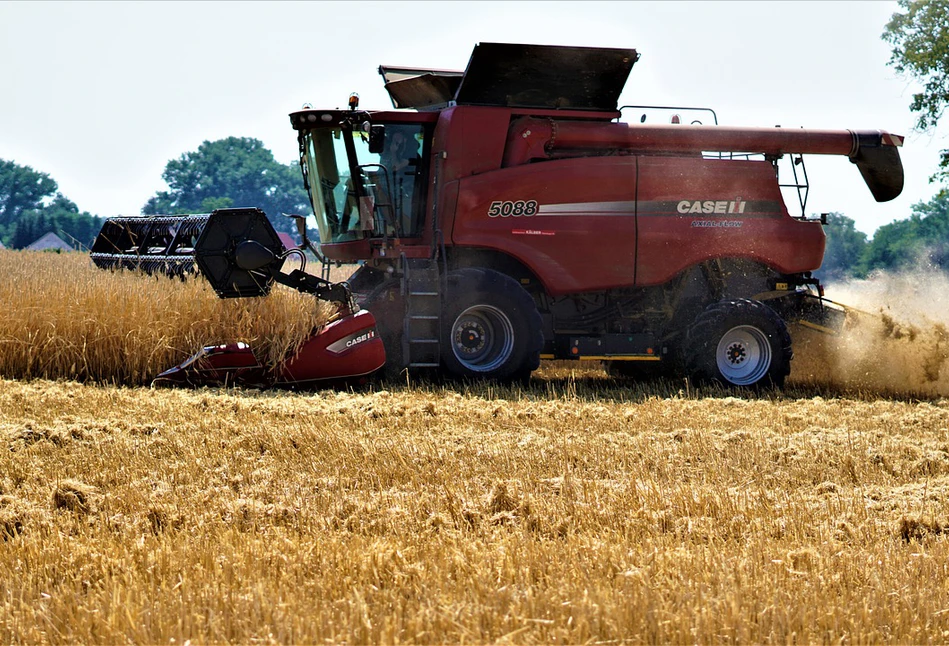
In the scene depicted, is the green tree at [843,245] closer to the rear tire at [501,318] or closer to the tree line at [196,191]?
the tree line at [196,191]

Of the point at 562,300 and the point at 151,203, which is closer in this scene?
the point at 562,300

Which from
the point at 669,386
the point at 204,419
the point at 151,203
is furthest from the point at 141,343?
the point at 151,203

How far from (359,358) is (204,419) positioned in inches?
94.2

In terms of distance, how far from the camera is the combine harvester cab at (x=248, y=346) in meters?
9.16

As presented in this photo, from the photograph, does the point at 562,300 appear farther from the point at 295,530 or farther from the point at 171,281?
the point at 295,530

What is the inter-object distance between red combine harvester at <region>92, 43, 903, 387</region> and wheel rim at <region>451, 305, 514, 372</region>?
1 centimetres

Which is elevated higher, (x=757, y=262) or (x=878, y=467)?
(x=757, y=262)

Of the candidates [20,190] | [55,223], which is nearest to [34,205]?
[20,190]

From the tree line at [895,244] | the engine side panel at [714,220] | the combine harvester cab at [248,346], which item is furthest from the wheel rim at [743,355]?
the tree line at [895,244]

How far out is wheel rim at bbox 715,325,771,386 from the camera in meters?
10.8

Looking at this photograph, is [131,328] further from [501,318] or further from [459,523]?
[459,523]

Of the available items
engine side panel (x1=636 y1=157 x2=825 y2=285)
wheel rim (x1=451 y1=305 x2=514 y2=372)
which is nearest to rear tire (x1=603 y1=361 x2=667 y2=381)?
engine side panel (x1=636 y1=157 x2=825 y2=285)

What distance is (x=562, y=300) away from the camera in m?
10.8

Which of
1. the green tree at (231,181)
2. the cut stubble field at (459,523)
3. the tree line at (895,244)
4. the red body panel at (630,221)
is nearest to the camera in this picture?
the cut stubble field at (459,523)
